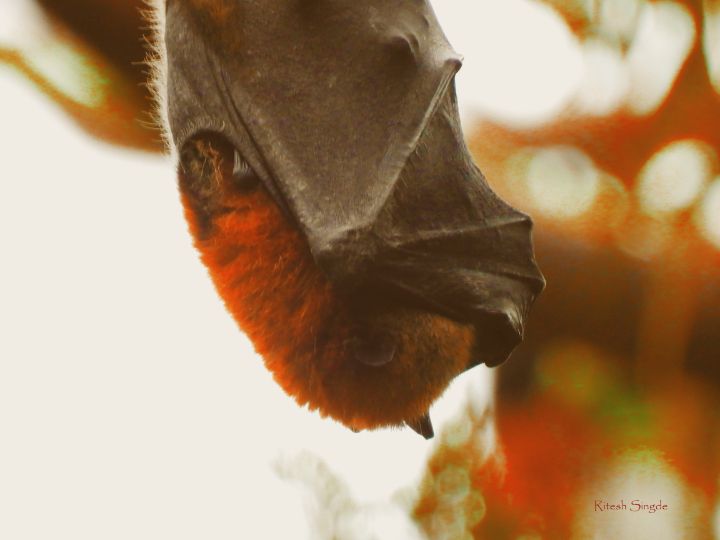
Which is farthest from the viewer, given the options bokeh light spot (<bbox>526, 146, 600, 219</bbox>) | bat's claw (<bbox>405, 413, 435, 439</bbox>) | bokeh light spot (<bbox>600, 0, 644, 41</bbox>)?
bokeh light spot (<bbox>600, 0, 644, 41</bbox>)

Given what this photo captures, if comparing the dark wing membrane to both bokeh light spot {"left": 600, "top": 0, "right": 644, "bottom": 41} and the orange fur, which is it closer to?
the orange fur

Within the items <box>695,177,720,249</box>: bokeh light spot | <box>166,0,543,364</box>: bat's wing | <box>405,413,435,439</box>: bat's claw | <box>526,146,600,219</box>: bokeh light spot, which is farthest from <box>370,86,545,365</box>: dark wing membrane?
<box>695,177,720,249</box>: bokeh light spot

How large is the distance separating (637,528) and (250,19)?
2.62 m

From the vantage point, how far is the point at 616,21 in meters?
Result: 3.18

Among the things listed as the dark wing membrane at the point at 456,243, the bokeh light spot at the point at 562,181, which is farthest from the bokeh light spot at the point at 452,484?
the dark wing membrane at the point at 456,243

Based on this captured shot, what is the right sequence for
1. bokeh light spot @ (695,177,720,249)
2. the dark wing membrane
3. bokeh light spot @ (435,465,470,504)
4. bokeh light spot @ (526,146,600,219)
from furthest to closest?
bokeh light spot @ (435,465,470,504), bokeh light spot @ (695,177,720,249), bokeh light spot @ (526,146,600,219), the dark wing membrane

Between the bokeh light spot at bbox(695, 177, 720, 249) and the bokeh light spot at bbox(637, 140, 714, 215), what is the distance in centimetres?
4

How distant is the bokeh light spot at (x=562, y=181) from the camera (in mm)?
1958

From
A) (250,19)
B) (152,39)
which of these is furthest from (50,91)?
(250,19)

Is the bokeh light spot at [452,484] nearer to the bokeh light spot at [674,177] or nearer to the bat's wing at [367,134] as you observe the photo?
the bokeh light spot at [674,177]

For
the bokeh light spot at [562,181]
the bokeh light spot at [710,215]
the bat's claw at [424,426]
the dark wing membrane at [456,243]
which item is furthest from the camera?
the bokeh light spot at [710,215]

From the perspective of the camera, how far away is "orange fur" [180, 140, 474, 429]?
1174mm

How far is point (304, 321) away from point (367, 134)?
1.07 feet

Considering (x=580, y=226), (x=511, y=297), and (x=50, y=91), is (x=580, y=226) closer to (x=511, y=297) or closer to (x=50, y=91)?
(x=511, y=297)
